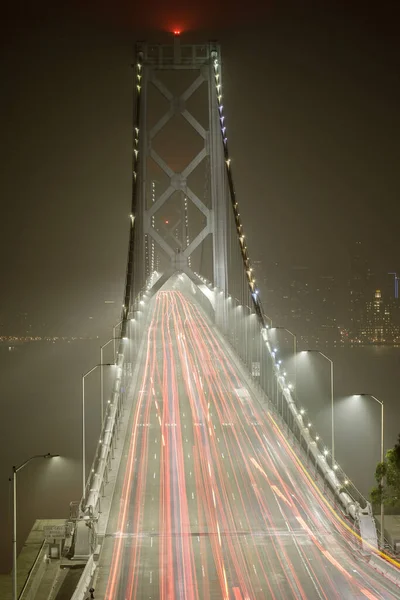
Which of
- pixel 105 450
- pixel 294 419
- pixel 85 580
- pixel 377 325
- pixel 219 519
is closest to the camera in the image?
pixel 85 580

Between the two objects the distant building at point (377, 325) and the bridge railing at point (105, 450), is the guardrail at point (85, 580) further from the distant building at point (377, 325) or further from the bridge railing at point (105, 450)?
the distant building at point (377, 325)

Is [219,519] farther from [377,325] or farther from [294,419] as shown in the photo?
[377,325]

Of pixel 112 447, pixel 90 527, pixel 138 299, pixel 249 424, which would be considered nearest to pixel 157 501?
pixel 90 527

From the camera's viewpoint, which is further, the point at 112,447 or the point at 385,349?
the point at 385,349

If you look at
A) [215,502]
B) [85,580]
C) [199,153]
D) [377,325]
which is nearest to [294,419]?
[215,502]

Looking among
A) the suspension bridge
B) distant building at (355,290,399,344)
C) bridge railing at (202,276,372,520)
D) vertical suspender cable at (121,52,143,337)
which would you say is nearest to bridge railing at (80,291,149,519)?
the suspension bridge

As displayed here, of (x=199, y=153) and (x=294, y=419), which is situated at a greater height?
(x=199, y=153)

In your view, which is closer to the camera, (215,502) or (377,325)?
(215,502)

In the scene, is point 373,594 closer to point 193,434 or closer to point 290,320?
point 193,434
